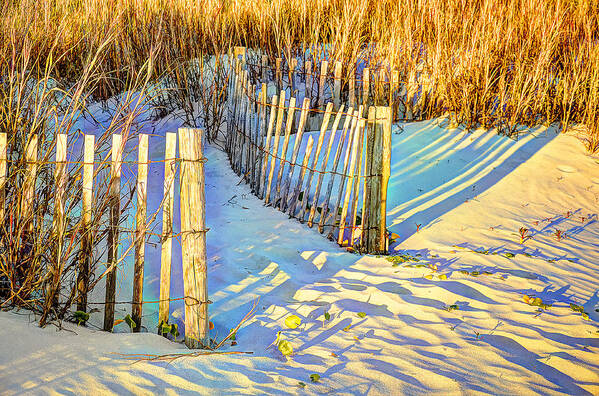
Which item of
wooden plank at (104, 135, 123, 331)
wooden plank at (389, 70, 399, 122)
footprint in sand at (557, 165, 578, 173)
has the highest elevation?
wooden plank at (389, 70, 399, 122)

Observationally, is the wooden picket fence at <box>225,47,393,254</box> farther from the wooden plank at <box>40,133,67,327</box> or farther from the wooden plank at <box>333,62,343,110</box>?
the wooden plank at <box>40,133,67,327</box>

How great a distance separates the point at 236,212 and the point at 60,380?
2252 millimetres

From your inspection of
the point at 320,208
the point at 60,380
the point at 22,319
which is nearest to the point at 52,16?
the point at 320,208

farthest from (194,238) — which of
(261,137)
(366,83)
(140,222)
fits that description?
(366,83)

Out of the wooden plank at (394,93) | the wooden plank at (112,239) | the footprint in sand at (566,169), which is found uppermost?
the wooden plank at (394,93)

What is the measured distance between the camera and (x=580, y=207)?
13.8 ft

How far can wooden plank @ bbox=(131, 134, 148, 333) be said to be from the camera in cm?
226

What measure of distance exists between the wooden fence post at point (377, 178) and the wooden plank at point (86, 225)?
5.78 ft

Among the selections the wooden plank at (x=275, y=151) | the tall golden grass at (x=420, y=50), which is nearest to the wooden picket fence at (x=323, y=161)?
the wooden plank at (x=275, y=151)

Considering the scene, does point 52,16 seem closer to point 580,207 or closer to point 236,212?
point 236,212

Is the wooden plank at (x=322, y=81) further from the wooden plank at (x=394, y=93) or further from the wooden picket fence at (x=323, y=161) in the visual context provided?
the wooden plank at (x=394, y=93)

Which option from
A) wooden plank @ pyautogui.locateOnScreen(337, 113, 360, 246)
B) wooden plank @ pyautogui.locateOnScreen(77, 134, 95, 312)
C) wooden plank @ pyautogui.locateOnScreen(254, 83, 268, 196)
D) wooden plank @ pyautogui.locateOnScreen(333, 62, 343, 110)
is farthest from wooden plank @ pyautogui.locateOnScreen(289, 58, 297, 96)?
wooden plank @ pyautogui.locateOnScreen(77, 134, 95, 312)

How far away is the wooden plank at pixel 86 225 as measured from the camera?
2252 mm

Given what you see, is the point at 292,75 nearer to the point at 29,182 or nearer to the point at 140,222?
the point at 140,222
